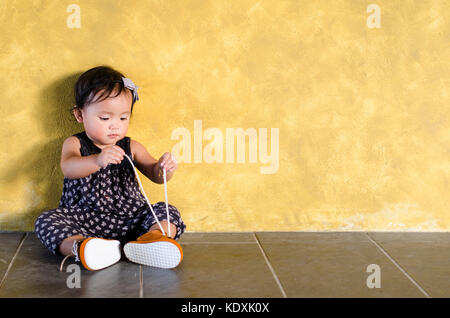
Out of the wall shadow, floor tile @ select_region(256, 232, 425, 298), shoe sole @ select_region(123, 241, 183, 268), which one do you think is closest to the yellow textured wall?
the wall shadow

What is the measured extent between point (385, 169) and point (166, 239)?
0.83m

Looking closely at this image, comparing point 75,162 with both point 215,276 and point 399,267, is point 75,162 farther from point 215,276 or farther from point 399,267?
point 399,267

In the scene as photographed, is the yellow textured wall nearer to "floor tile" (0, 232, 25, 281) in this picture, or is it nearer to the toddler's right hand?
"floor tile" (0, 232, 25, 281)

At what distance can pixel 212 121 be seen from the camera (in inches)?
76.4

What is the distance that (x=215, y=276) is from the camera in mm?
1574

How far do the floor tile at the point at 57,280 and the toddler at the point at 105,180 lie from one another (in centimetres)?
5

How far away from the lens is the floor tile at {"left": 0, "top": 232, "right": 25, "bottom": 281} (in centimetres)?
165

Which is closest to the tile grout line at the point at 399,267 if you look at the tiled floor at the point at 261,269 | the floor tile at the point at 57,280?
the tiled floor at the point at 261,269

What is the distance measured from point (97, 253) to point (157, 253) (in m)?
0.16

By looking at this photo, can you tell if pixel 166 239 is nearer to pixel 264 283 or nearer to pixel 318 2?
pixel 264 283

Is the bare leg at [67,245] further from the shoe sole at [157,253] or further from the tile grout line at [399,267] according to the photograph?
the tile grout line at [399,267]

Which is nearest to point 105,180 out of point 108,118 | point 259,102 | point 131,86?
point 108,118

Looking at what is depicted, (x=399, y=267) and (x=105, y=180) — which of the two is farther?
(x=105, y=180)
